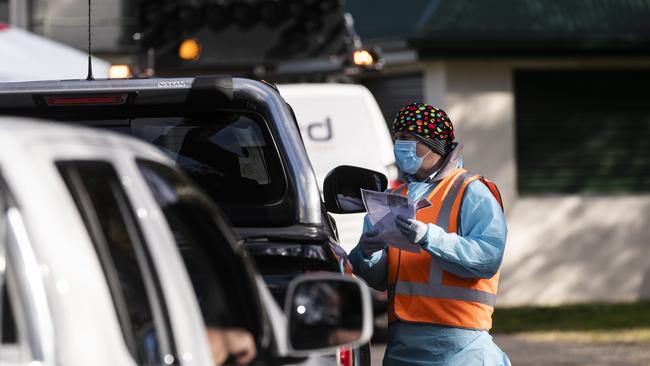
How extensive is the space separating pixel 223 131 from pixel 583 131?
A: 12706 mm

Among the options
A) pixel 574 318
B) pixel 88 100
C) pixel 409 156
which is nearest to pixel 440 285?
pixel 409 156

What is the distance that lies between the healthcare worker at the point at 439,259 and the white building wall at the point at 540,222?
36.0 feet

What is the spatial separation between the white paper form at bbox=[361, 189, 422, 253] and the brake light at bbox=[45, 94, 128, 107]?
1.00 meters

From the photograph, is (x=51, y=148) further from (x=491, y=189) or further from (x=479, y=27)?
(x=479, y=27)

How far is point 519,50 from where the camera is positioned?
17625 mm

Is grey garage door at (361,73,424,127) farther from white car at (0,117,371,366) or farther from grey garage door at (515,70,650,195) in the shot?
white car at (0,117,371,366)

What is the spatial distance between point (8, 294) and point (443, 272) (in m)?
3.55

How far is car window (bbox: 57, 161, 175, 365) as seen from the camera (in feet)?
10.9

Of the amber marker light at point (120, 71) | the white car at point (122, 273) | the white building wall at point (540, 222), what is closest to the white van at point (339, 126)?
the amber marker light at point (120, 71)

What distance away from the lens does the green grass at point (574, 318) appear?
1564 cm

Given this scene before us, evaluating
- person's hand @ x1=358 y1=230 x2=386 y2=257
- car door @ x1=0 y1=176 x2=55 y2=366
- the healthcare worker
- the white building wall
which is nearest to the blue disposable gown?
the healthcare worker

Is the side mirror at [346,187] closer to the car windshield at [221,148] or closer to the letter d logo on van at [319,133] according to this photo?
the car windshield at [221,148]

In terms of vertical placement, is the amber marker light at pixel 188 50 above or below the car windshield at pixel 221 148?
above

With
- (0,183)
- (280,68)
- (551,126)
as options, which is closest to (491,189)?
(0,183)
